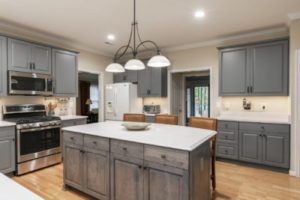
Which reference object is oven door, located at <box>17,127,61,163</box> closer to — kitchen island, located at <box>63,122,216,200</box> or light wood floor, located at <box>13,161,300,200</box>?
light wood floor, located at <box>13,161,300,200</box>

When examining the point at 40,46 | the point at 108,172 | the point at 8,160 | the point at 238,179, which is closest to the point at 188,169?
the point at 108,172

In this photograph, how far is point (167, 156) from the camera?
179 centimetres

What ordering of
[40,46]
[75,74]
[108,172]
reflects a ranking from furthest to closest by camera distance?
[75,74], [40,46], [108,172]

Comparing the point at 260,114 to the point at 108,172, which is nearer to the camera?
the point at 108,172

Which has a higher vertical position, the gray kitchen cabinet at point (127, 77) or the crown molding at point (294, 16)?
the crown molding at point (294, 16)

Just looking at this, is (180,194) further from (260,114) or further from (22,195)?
(260,114)

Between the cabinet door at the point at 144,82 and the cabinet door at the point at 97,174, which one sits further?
the cabinet door at the point at 144,82

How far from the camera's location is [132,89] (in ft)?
17.4

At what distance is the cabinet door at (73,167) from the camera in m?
2.53

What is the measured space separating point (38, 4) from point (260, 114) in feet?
15.0

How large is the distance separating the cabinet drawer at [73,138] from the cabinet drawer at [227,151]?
2863 millimetres

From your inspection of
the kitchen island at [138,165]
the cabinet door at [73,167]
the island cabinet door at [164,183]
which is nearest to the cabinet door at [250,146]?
the kitchen island at [138,165]

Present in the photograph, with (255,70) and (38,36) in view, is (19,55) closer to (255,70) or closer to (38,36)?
(38,36)

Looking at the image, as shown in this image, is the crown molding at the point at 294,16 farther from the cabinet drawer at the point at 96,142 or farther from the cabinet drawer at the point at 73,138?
the cabinet drawer at the point at 73,138
